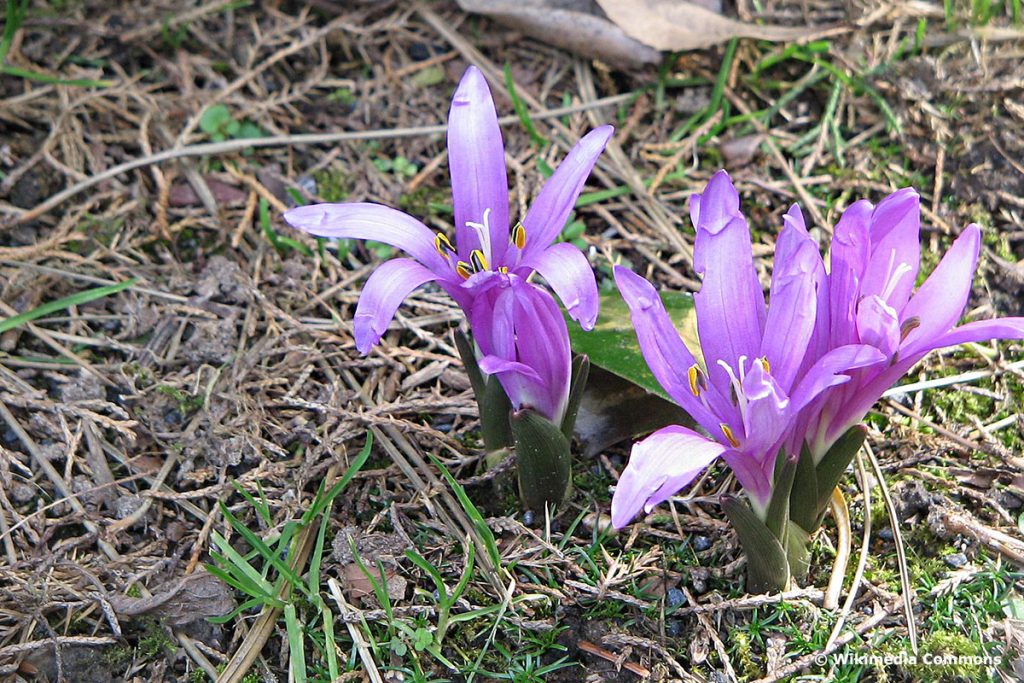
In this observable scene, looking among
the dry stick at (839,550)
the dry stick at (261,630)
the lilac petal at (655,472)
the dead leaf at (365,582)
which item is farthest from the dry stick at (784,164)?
the dry stick at (261,630)

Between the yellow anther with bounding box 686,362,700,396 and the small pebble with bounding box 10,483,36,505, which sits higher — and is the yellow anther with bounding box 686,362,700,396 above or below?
above

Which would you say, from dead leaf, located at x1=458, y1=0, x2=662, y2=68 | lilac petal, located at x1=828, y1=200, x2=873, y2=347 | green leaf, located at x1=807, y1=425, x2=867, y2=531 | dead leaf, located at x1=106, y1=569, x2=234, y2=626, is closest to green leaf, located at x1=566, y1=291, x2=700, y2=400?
green leaf, located at x1=807, y1=425, x2=867, y2=531

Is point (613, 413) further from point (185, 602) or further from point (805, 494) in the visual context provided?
point (185, 602)

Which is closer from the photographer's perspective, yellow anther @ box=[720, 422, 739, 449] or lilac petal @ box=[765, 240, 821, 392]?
lilac petal @ box=[765, 240, 821, 392]

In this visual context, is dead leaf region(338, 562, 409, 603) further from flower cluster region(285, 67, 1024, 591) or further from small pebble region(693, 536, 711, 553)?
small pebble region(693, 536, 711, 553)

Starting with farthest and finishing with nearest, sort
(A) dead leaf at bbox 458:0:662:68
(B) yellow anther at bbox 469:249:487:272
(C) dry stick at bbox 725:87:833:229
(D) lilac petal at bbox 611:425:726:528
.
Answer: (A) dead leaf at bbox 458:0:662:68
(C) dry stick at bbox 725:87:833:229
(B) yellow anther at bbox 469:249:487:272
(D) lilac petal at bbox 611:425:726:528

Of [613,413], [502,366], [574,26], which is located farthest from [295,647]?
[574,26]
